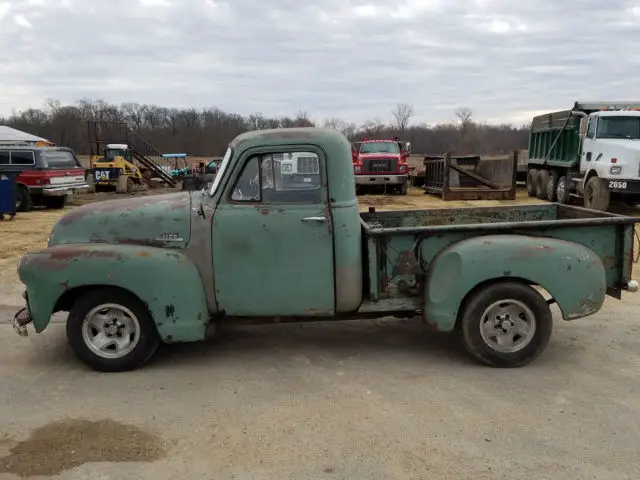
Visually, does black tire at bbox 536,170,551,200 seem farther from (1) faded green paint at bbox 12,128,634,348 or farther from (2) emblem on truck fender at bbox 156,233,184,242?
(2) emblem on truck fender at bbox 156,233,184,242

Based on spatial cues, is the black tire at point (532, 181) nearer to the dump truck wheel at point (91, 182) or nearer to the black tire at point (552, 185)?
the black tire at point (552, 185)

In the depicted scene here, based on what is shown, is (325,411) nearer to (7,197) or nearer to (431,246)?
(431,246)

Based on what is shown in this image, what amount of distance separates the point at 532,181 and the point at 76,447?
66.7ft

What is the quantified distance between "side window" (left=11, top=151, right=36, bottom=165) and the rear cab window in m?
0.33

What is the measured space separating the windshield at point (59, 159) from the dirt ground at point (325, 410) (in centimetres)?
1383

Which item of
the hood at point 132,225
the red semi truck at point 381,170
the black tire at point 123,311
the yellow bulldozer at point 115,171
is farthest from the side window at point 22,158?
the black tire at point 123,311

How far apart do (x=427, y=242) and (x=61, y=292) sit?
2949 mm

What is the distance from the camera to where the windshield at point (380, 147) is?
77.9ft

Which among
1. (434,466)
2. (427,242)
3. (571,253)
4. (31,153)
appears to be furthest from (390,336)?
(31,153)

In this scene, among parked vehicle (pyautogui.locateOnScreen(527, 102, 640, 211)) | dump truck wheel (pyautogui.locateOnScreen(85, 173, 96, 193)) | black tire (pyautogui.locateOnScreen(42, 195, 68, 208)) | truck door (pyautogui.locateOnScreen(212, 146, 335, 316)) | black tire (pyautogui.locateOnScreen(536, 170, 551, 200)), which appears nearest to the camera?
truck door (pyautogui.locateOnScreen(212, 146, 335, 316))

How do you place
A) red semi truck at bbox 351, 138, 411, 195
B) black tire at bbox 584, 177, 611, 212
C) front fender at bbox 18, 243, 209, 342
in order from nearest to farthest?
front fender at bbox 18, 243, 209, 342 < black tire at bbox 584, 177, 611, 212 < red semi truck at bbox 351, 138, 411, 195

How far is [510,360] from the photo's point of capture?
4.85 metres

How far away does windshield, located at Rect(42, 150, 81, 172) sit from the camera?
18250 millimetres

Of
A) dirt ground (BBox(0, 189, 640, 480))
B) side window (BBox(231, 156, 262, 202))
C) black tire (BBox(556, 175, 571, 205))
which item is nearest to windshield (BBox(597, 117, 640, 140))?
black tire (BBox(556, 175, 571, 205))
